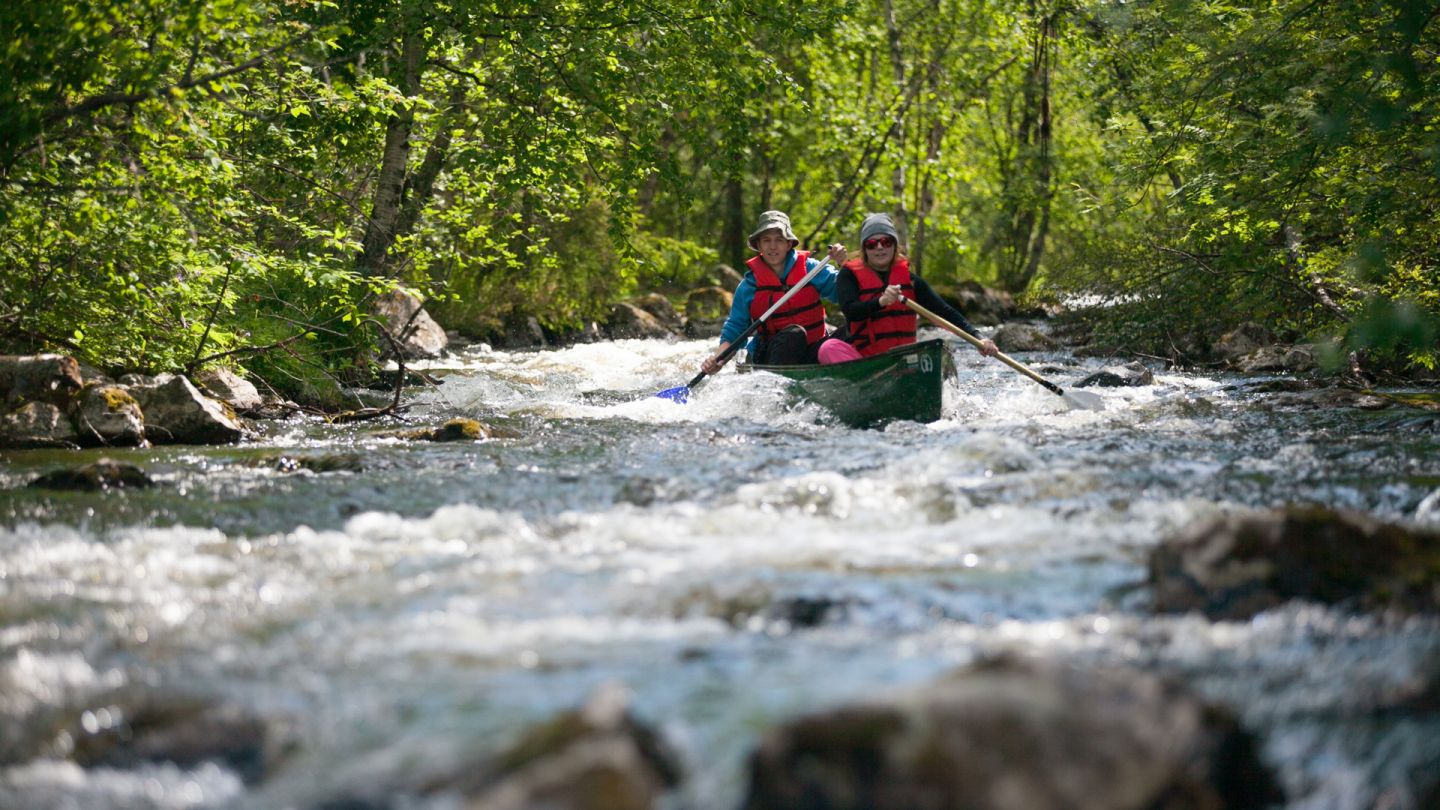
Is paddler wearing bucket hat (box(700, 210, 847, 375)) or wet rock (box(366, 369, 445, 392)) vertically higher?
paddler wearing bucket hat (box(700, 210, 847, 375))

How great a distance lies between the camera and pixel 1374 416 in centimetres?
891

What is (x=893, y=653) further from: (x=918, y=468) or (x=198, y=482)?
(x=198, y=482)

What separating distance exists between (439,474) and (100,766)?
394 cm

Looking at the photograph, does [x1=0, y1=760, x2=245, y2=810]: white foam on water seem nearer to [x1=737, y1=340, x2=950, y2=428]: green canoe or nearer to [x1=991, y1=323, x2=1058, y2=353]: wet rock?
[x1=737, y1=340, x2=950, y2=428]: green canoe

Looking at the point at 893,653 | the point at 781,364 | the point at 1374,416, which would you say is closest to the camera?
the point at 893,653

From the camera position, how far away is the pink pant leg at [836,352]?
9.79 m

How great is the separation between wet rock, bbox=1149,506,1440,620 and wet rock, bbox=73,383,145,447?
654 cm

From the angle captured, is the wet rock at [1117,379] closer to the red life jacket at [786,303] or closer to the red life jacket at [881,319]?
the red life jacket at [881,319]

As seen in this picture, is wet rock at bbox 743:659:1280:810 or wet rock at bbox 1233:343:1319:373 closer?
wet rock at bbox 743:659:1280:810

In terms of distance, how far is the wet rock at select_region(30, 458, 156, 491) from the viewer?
643 centimetres

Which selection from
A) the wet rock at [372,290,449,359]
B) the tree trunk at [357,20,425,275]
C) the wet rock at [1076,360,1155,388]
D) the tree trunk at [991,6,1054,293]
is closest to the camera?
the tree trunk at [357,20,425,275]

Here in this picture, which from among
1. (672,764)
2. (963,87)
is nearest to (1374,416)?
(672,764)

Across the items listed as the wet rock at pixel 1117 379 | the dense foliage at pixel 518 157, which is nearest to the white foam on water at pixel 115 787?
the dense foliage at pixel 518 157

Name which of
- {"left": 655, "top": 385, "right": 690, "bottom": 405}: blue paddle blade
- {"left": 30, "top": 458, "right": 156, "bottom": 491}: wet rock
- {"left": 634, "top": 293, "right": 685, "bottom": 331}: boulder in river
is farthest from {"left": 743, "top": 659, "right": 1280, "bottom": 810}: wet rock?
{"left": 634, "top": 293, "right": 685, "bottom": 331}: boulder in river
